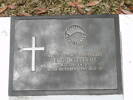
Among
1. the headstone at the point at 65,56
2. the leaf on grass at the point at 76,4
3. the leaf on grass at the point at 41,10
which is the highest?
the leaf on grass at the point at 76,4

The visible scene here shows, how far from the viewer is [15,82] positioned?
2.21m

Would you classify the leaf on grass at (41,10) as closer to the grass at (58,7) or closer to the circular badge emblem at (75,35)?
the grass at (58,7)

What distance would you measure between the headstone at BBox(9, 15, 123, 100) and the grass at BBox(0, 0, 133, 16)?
416mm

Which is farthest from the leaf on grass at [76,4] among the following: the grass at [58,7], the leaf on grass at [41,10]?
the leaf on grass at [41,10]

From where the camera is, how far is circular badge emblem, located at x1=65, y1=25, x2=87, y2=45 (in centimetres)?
225

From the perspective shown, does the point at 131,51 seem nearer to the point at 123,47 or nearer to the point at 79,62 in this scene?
the point at 123,47

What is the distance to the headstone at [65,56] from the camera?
2182mm

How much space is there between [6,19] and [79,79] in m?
0.81

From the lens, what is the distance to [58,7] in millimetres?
2770

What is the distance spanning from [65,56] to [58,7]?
0.72 metres

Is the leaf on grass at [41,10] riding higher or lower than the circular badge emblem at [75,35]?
higher

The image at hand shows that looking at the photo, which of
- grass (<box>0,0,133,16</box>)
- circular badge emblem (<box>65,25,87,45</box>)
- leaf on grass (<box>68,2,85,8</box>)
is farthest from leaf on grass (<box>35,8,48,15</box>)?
circular badge emblem (<box>65,25,87,45</box>)

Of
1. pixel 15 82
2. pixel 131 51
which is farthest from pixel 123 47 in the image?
pixel 15 82

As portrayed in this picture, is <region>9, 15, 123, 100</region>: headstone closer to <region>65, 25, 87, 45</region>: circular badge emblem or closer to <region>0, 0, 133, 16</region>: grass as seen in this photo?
<region>65, 25, 87, 45</region>: circular badge emblem
